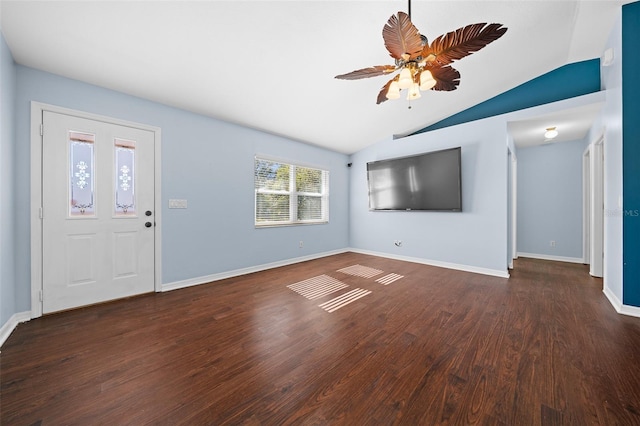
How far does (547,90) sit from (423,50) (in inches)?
134

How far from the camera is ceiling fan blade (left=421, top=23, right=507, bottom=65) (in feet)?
4.99

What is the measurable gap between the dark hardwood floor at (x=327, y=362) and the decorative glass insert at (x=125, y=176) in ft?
3.83

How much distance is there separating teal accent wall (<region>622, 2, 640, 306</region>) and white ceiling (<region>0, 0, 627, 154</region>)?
0.98 feet

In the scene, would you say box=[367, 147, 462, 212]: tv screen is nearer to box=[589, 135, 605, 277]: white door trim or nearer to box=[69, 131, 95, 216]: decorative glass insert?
box=[589, 135, 605, 277]: white door trim

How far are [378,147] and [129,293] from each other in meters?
5.20

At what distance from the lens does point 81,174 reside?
104 inches

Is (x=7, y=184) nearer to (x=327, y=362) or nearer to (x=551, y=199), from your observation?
(x=327, y=362)

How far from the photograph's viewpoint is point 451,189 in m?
4.18

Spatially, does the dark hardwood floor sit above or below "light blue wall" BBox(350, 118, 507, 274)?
below

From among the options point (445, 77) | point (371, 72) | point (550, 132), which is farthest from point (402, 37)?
point (550, 132)

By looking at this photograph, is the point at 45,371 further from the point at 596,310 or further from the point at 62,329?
the point at 596,310

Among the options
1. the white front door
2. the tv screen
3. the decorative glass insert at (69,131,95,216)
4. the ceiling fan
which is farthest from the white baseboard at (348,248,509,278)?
the decorative glass insert at (69,131,95,216)

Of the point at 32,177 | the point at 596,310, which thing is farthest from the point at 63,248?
the point at 596,310

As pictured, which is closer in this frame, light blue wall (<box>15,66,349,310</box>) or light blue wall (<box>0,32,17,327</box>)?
light blue wall (<box>0,32,17,327</box>)
